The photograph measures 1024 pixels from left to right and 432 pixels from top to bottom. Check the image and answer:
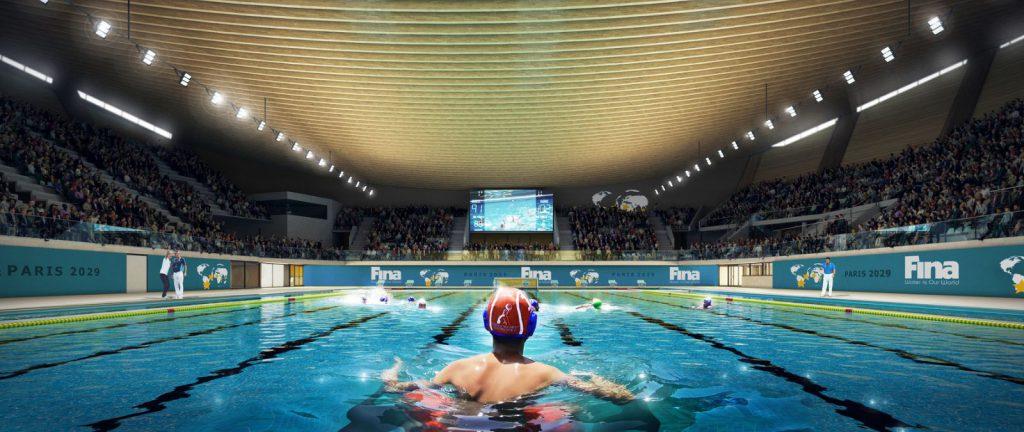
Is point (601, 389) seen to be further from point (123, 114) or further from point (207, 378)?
point (123, 114)

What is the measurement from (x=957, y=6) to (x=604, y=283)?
20.5 meters

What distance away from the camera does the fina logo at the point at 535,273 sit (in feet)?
109

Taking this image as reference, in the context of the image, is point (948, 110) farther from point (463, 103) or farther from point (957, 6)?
point (463, 103)

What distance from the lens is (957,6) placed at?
15422 mm

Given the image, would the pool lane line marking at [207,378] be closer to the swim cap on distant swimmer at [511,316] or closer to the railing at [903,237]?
the swim cap on distant swimmer at [511,316]

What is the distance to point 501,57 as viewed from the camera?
1586cm

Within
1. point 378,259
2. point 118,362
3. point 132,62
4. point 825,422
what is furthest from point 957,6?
point 378,259

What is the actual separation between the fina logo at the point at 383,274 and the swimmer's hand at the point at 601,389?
29.7m

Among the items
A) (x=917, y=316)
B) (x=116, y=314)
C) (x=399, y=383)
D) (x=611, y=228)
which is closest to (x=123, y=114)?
(x=116, y=314)

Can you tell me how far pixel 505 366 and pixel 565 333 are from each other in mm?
5526

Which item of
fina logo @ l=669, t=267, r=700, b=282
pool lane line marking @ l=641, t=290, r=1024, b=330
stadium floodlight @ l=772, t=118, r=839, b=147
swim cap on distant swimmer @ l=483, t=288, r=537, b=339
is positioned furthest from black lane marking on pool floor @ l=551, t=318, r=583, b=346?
stadium floodlight @ l=772, t=118, r=839, b=147

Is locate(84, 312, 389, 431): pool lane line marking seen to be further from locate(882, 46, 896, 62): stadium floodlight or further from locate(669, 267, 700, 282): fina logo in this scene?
locate(669, 267, 700, 282): fina logo

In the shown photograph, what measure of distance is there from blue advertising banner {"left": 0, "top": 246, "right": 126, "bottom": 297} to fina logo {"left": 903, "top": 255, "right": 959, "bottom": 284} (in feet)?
80.3

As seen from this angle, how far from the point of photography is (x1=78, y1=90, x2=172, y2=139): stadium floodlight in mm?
26497
